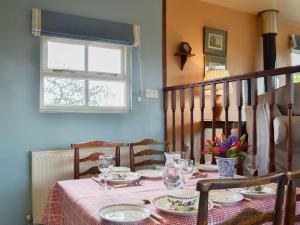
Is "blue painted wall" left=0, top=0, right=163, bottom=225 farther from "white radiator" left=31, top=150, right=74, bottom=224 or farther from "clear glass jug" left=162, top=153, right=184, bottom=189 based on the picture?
"clear glass jug" left=162, top=153, right=184, bottom=189

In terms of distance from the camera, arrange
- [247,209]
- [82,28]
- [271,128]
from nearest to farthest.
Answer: [247,209], [271,128], [82,28]

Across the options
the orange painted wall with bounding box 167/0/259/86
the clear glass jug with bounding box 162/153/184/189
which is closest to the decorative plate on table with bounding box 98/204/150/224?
the clear glass jug with bounding box 162/153/184/189

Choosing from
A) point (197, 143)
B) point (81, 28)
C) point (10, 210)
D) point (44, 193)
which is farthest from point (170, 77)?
point (10, 210)

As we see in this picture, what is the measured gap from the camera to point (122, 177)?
5.85ft

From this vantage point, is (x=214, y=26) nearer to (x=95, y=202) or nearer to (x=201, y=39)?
(x=201, y=39)

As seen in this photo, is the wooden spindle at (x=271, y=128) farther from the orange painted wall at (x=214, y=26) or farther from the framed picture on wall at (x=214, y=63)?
the framed picture on wall at (x=214, y=63)

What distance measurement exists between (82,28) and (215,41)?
1881 mm

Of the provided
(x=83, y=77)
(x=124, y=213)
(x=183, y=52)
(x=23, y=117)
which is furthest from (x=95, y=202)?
(x=183, y=52)

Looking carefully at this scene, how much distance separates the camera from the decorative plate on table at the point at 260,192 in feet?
4.50

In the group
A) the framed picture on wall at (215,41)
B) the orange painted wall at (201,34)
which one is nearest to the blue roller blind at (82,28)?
the orange painted wall at (201,34)

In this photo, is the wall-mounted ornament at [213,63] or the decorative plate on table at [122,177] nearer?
the decorative plate on table at [122,177]

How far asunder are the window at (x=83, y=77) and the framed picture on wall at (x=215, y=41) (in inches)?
48.9

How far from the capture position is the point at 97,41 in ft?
10.1

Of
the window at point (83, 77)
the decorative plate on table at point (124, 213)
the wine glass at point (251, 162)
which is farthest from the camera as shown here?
the window at point (83, 77)
